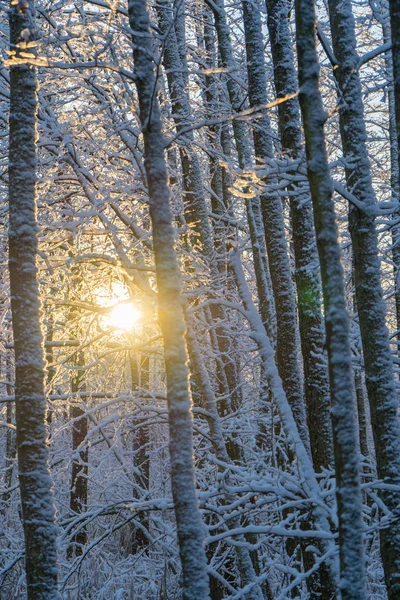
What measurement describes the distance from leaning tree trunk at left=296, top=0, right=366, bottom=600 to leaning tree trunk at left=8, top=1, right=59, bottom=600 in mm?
2469

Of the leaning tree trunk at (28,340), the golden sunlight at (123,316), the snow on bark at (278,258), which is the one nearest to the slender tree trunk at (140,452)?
the golden sunlight at (123,316)

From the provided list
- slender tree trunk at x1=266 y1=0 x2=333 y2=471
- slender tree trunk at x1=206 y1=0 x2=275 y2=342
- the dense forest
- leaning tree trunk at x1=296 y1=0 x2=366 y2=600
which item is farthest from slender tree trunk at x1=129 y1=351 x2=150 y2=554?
leaning tree trunk at x1=296 y1=0 x2=366 y2=600

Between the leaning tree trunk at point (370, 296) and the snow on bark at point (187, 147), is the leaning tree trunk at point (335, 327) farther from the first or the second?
the snow on bark at point (187, 147)

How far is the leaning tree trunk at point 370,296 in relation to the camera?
19.6ft

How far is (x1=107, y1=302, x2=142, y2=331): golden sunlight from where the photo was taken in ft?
24.9

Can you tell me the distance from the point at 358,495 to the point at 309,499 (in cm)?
125

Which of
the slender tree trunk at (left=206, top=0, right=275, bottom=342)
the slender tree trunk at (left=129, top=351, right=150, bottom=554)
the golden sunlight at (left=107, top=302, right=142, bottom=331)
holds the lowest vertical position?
the slender tree trunk at (left=129, top=351, right=150, bottom=554)

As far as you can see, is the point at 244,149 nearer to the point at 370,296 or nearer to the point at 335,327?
the point at 370,296

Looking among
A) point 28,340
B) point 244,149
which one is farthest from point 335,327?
point 244,149

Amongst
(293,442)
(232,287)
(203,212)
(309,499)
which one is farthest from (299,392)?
(232,287)

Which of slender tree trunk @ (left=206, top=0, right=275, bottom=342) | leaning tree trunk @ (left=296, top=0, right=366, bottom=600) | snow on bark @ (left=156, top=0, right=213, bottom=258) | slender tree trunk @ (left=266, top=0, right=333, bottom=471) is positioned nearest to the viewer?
leaning tree trunk @ (left=296, top=0, right=366, bottom=600)

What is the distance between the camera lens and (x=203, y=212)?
1111cm

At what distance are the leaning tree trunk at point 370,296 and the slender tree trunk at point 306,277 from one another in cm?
66

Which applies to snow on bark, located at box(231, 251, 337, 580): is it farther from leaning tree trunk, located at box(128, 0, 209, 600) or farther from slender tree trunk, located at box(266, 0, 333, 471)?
leaning tree trunk, located at box(128, 0, 209, 600)
